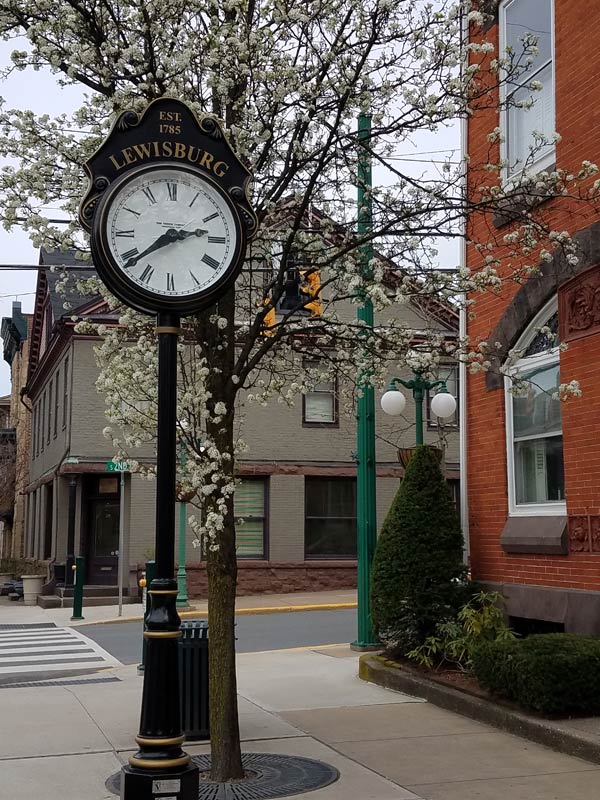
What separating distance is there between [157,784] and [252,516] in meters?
21.1

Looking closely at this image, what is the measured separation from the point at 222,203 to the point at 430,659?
20.2 feet

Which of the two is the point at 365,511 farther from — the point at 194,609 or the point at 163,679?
the point at 194,609

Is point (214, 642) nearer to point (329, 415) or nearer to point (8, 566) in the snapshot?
point (329, 415)

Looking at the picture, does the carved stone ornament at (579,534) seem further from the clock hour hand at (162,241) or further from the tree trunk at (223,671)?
the clock hour hand at (162,241)

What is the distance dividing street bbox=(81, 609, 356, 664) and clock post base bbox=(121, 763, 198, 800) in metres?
9.65

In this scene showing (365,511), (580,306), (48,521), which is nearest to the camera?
(580,306)

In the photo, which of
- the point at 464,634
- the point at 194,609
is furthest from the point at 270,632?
the point at 464,634

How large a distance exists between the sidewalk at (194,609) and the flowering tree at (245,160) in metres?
13.8

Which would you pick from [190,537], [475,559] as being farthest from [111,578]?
[475,559]

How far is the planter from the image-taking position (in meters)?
25.9

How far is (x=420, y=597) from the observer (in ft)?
34.1

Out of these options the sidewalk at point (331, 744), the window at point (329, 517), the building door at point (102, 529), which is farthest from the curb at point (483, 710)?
the building door at point (102, 529)

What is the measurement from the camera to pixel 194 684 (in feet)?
27.0

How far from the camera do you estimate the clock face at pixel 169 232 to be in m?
5.43
